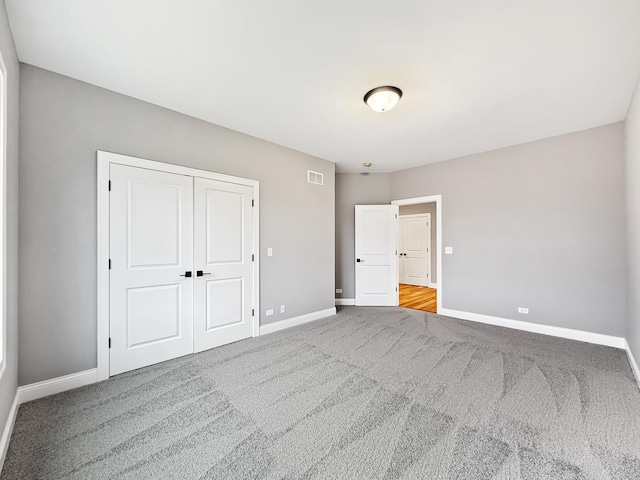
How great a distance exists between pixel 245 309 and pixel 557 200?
14.5ft

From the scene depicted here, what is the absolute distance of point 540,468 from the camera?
57.7 inches

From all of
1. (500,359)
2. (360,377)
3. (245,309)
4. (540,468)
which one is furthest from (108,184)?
(500,359)

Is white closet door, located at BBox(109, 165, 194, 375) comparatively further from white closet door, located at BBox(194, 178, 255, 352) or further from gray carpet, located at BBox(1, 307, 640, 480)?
gray carpet, located at BBox(1, 307, 640, 480)

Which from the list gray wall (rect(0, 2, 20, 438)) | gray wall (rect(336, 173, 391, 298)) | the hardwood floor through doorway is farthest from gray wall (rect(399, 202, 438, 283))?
gray wall (rect(0, 2, 20, 438))

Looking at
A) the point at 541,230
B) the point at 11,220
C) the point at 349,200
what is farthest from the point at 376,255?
the point at 11,220

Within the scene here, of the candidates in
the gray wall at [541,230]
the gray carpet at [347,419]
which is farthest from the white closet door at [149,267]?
the gray wall at [541,230]

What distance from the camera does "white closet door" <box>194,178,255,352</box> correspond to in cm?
308

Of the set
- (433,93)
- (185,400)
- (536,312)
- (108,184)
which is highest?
(433,93)

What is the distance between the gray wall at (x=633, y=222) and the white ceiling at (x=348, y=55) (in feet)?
0.90

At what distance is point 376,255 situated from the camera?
5254 mm

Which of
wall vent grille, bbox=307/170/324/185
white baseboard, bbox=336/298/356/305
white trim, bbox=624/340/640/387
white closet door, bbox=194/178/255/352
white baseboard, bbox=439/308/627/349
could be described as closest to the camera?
white trim, bbox=624/340/640/387

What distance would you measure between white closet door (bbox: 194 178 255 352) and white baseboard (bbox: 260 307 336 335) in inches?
10.2

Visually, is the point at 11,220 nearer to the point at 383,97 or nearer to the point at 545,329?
the point at 383,97

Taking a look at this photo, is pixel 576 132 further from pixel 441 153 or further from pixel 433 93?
pixel 433 93
